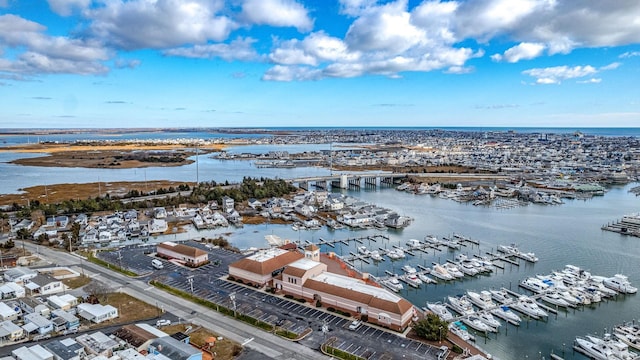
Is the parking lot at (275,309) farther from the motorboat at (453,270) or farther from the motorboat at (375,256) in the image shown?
the motorboat at (453,270)

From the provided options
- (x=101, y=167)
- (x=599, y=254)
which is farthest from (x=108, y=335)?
(x=101, y=167)

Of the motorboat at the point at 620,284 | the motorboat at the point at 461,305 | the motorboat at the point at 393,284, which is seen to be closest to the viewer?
the motorboat at the point at 461,305

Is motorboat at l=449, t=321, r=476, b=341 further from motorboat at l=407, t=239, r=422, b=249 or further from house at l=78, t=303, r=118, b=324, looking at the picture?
house at l=78, t=303, r=118, b=324

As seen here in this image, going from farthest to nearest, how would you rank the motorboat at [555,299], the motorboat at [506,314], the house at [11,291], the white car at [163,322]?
the motorboat at [555,299] → the house at [11,291] → the motorboat at [506,314] → the white car at [163,322]

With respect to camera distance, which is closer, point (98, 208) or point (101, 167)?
point (98, 208)

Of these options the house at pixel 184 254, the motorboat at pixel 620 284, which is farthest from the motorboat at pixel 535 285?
the house at pixel 184 254

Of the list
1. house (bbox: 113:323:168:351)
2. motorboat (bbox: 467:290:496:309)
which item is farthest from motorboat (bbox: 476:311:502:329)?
house (bbox: 113:323:168:351)

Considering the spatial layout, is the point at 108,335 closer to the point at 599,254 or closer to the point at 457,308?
the point at 457,308
